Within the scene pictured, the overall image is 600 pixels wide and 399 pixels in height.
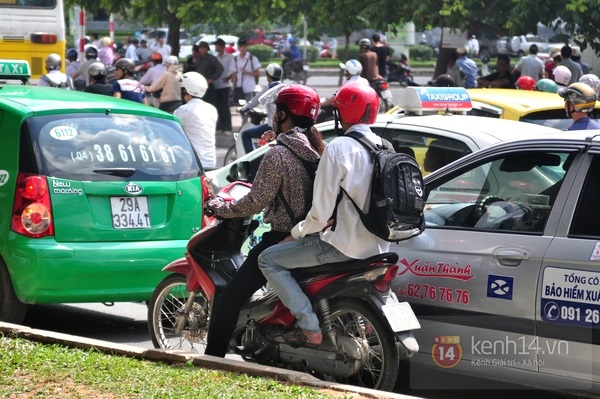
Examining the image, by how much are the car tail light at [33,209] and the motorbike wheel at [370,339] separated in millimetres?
2348

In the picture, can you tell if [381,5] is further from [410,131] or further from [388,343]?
[388,343]

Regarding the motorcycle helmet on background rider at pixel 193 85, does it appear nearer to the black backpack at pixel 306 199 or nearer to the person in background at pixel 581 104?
the person in background at pixel 581 104

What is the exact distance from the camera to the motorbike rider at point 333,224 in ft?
18.9

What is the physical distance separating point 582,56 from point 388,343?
67.5ft

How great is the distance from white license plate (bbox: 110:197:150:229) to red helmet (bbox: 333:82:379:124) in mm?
2239

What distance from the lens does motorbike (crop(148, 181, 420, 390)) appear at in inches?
230

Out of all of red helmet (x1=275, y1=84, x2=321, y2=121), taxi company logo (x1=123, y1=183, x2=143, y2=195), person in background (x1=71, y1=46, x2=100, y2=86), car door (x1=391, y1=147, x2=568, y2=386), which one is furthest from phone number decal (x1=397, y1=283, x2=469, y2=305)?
person in background (x1=71, y1=46, x2=100, y2=86)

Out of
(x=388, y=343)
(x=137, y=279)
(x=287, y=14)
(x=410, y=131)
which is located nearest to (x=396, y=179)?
(x=388, y=343)

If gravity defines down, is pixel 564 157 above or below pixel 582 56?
above

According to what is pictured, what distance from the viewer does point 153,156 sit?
7969 mm

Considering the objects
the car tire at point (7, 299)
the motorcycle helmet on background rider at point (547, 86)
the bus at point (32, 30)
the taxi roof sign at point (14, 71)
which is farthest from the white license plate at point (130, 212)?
the bus at point (32, 30)

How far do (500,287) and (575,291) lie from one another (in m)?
0.45

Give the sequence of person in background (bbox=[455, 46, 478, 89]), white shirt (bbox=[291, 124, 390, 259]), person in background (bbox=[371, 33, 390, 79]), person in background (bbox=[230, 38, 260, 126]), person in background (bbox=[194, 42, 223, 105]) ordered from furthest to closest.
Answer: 1. person in background (bbox=[371, 33, 390, 79])
2. person in background (bbox=[230, 38, 260, 126])
3. person in background (bbox=[194, 42, 223, 105])
4. person in background (bbox=[455, 46, 478, 89])
5. white shirt (bbox=[291, 124, 390, 259])

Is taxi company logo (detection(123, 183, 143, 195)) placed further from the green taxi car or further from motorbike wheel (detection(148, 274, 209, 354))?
motorbike wheel (detection(148, 274, 209, 354))
